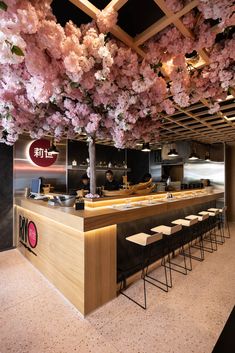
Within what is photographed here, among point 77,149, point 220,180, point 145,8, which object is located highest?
point 145,8

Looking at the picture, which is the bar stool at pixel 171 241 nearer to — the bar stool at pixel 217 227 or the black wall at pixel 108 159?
the bar stool at pixel 217 227

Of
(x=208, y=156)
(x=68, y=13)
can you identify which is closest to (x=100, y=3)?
(x=68, y=13)

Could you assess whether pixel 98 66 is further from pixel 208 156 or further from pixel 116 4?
pixel 208 156

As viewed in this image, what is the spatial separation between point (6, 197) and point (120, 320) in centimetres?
403

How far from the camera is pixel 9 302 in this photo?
2.63 m

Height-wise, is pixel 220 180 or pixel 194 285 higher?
pixel 220 180

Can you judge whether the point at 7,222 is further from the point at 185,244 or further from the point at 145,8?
the point at 145,8

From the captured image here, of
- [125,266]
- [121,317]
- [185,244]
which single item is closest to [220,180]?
[185,244]

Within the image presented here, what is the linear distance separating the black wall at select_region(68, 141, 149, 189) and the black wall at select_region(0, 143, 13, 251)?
199 cm

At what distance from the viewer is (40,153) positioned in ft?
18.1

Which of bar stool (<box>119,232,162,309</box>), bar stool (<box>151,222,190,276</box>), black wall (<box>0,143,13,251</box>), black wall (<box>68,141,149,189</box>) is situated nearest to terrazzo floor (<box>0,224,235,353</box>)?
bar stool (<box>119,232,162,309</box>)

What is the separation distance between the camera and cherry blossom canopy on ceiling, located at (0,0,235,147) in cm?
137

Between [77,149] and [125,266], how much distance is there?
471cm

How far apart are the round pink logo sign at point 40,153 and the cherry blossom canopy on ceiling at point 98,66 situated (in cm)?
227
